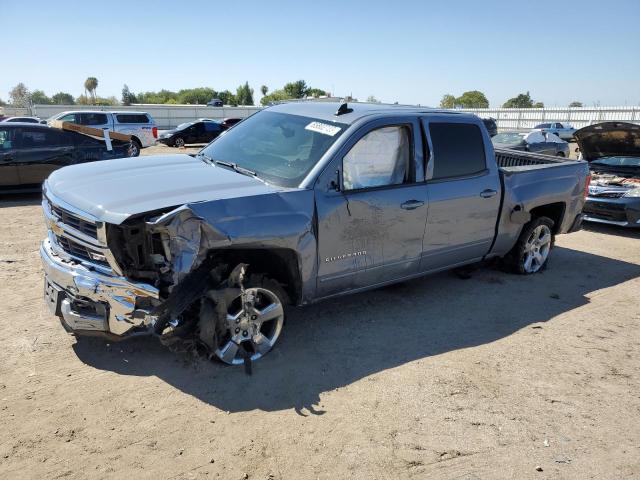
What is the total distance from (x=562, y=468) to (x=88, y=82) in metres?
123

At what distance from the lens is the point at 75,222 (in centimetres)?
364

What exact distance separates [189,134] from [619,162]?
22.3m

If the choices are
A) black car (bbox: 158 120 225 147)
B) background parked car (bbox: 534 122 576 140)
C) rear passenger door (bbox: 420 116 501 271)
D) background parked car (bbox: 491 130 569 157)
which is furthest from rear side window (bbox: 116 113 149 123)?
background parked car (bbox: 534 122 576 140)

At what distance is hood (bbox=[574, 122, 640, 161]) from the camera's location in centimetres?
895

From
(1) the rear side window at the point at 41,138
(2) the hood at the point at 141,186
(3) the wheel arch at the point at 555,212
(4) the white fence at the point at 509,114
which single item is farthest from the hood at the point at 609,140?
(4) the white fence at the point at 509,114

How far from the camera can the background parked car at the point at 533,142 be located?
14.5 meters

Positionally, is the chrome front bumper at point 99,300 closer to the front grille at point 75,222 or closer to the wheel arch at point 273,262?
the front grille at point 75,222

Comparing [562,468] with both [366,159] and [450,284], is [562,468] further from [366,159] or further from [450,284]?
[450,284]

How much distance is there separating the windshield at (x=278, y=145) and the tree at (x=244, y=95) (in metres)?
85.9

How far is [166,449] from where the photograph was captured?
2979mm

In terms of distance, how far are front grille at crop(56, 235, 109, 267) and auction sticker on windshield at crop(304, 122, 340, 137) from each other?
2.06 meters

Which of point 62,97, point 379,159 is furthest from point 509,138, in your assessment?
point 62,97

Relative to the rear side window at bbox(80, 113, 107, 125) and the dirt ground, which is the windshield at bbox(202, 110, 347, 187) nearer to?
the dirt ground

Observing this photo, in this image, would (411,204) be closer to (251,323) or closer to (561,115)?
(251,323)
